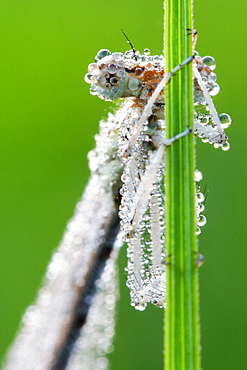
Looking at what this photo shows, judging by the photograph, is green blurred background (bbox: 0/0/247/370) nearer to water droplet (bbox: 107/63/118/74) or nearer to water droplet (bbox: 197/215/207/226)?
water droplet (bbox: 107/63/118/74)

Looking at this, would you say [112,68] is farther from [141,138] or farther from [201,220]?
[201,220]

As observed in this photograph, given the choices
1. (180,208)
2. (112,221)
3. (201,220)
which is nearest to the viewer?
(180,208)

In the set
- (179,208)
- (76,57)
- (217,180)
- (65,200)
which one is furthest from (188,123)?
(76,57)

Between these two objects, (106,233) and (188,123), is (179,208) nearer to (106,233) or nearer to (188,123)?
(188,123)

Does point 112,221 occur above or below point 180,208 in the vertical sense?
above

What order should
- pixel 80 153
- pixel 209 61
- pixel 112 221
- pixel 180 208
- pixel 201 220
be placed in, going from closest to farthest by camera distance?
pixel 180 208 → pixel 201 220 → pixel 209 61 → pixel 112 221 → pixel 80 153

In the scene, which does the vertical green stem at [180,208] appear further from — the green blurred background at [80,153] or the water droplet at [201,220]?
the green blurred background at [80,153]

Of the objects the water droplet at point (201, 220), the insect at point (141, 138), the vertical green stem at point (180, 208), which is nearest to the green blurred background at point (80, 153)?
the insect at point (141, 138)

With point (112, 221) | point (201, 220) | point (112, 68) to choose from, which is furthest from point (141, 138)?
point (112, 221)
